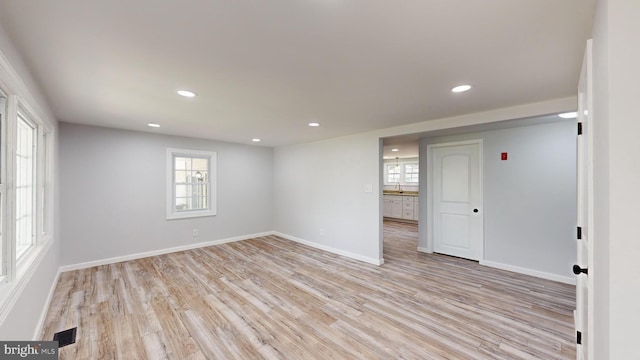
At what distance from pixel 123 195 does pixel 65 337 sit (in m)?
2.63

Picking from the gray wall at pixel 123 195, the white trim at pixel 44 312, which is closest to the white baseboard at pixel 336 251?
the gray wall at pixel 123 195

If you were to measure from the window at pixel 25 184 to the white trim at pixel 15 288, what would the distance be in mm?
135

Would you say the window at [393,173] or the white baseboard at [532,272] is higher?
the window at [393,173]

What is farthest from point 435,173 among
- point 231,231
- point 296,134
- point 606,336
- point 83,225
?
point 83,225

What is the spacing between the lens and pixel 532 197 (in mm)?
3660

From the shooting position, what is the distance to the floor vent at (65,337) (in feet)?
7.08

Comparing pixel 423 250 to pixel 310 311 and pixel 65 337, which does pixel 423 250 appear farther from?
pixel 65 337

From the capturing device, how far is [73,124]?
12.7 ft

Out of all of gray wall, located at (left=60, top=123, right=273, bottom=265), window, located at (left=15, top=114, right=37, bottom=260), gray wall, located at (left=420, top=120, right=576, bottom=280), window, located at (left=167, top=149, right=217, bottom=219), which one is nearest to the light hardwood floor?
gray wall, located at (left=420, top=120, right=576, bottom=280)

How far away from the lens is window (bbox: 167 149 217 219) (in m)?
4.88

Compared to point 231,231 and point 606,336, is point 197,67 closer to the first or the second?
point 606,336

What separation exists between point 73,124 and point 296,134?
3.45 metres

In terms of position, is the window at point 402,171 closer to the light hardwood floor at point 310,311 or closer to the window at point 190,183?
the light hardwood floor at point 310,311
